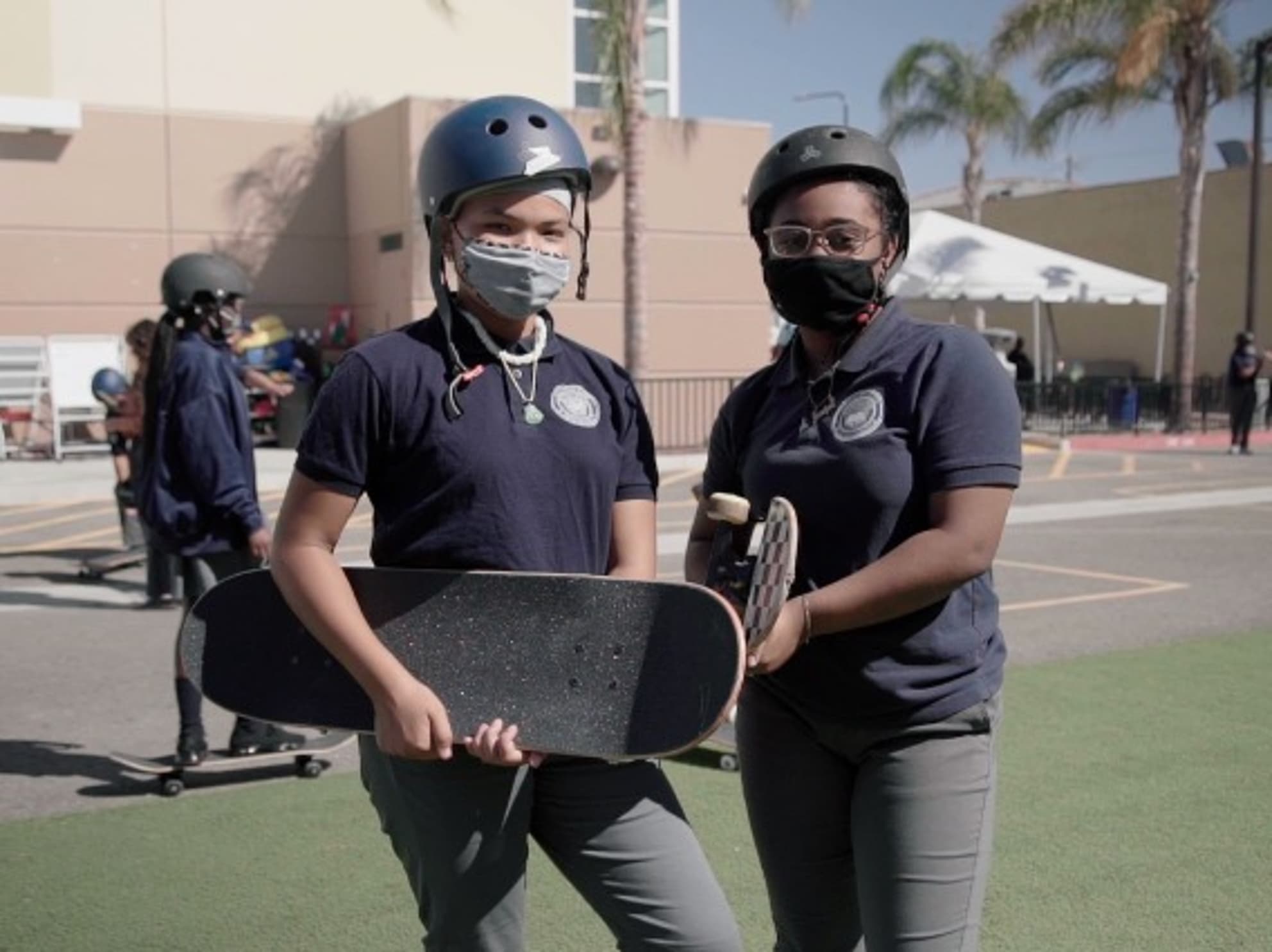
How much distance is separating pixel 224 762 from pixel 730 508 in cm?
362

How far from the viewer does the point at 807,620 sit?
92.7 inches

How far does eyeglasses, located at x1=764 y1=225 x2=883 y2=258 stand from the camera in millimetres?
2533

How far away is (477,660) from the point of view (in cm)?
246

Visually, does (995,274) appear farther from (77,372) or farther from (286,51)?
(77,372)

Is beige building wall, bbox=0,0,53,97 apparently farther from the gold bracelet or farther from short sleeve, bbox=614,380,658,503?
the gold bracelet

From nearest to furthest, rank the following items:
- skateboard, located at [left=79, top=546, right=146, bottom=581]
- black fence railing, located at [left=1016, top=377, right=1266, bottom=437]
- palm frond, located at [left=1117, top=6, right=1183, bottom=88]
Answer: skateboard, located at [left=79, top=546, right=146, bottom=581] → palm frond, located at [left=1117, top=6, right=1183, bottom=88] → black fence railing, located at [left=1016, top=377, right=1266, bottom=437]

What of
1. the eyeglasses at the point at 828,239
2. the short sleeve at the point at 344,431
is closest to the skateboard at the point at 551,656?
the short sleeve at the point at 344,431

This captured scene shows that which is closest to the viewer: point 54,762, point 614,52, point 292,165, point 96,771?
point 96,771

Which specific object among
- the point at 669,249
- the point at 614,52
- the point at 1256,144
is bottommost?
the point at 669,249

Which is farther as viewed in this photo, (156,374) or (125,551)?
(125,551)

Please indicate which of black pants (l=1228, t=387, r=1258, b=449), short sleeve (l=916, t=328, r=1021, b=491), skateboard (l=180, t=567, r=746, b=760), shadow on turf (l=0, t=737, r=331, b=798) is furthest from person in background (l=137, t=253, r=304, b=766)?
black pants (l=1228, t=387, r=1258, b=449)

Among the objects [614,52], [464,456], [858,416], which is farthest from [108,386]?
[614,52]

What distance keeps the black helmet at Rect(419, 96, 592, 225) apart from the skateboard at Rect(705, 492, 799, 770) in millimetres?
646

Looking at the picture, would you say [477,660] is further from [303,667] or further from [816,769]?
[816,769]
